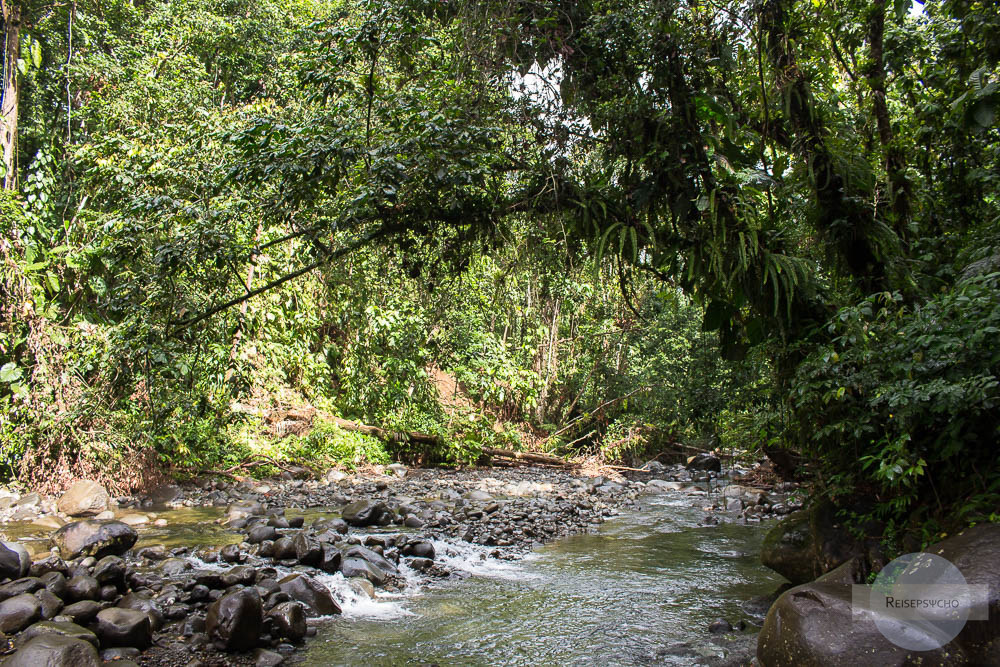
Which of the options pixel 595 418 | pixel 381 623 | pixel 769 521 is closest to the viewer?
pixel 381 623

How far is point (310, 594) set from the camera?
5125mm

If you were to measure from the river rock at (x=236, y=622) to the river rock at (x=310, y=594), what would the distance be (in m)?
0.68

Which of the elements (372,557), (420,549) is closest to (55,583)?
(372,557)

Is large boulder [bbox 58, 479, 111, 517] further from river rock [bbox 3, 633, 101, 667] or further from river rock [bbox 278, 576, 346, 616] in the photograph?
river rock [bbox 3, 633, 101, 667]

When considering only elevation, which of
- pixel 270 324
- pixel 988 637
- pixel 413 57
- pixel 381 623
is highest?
pixel 413 57

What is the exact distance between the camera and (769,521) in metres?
8.77

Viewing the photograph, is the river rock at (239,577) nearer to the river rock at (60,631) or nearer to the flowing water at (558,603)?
the flowing water at (558,603)

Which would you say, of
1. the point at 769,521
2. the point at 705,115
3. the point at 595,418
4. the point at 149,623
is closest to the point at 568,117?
the point at 705,115

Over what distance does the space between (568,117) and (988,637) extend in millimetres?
4419

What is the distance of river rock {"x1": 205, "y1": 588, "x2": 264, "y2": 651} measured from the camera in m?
4.17

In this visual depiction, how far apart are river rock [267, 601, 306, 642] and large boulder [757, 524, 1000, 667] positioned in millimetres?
3006

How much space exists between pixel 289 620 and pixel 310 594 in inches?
26.6

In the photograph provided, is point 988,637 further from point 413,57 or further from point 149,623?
point 413,57

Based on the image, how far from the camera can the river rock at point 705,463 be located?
44.8 ft
